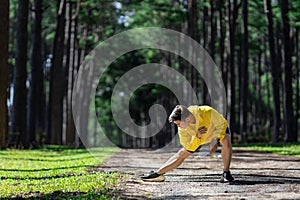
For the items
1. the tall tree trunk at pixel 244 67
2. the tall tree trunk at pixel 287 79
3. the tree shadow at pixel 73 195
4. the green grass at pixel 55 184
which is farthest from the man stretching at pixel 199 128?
the tall tree trunk at pixel 244 67

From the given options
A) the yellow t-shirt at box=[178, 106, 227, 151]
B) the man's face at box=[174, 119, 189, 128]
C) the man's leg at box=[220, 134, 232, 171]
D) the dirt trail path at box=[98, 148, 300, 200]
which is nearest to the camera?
the dirt trail path at box=[98, 148, 300, 200]

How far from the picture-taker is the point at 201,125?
955 centimetres

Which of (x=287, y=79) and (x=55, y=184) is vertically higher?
(x=287, y=79)

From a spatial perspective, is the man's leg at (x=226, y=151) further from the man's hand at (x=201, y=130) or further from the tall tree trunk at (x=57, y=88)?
the tall tree trunk at (x=57, y=88)

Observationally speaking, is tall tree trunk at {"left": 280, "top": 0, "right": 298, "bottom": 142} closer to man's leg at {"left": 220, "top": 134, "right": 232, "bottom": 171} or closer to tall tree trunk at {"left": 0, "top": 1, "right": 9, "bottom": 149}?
tall tree trunk at {"left": 0, "top": 1, "right": 9, "bottom": 149}

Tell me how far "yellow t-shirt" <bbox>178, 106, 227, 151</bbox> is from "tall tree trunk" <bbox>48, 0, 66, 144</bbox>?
24.4 metres

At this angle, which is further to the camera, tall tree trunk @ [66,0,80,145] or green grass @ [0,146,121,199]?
tall tree trunk @ [66,0,80,145]

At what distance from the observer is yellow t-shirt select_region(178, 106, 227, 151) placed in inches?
375

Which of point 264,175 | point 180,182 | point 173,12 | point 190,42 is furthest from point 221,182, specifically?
point 190,42

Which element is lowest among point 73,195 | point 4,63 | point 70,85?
point 73,195

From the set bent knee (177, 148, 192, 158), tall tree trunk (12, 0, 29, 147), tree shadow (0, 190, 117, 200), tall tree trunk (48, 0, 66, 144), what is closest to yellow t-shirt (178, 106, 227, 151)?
bent knee (177, 148, 192, 158)

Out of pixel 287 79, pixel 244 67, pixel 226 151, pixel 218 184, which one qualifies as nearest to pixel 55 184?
pixel 218 184

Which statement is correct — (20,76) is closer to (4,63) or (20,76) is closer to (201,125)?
(4,63)

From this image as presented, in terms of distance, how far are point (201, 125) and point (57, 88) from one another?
25.3 m
